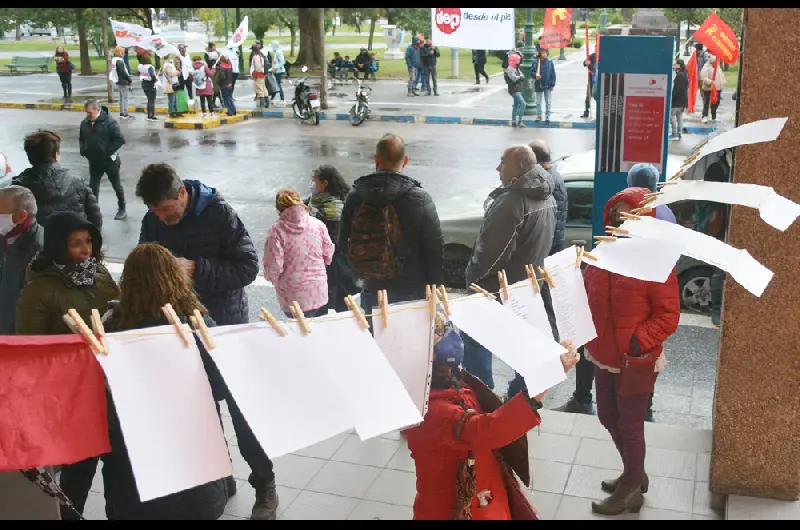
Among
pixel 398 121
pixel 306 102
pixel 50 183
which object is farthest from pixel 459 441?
pixel 398 121

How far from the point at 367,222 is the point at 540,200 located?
1.16m

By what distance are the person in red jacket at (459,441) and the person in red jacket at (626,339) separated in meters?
1.06

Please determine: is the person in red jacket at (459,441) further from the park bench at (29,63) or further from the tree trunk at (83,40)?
the park bench at (29,63)

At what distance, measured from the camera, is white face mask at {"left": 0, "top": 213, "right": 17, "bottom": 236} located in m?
5.39

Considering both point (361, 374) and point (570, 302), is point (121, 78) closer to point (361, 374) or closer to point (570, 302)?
point (570, 302)

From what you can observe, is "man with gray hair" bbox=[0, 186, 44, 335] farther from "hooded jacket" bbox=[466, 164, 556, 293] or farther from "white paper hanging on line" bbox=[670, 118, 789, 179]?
"white paper hanging on line" bbox=[670, 118, 789, 179]

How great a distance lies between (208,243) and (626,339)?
7.55 feet

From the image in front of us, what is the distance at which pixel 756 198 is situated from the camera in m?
3.61

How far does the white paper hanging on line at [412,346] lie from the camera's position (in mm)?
3303

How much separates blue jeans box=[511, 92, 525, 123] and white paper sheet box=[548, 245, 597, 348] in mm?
17784

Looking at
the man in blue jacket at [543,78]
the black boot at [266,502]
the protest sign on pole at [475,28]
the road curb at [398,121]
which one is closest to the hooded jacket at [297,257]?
the black boot at [266,502]

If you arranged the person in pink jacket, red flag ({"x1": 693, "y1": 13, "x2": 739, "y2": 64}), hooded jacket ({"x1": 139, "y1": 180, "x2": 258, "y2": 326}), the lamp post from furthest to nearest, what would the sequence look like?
the lamp post → red flag ({"x1": 693, "y1": 13, "x2": 739, "y2": 64}) → the person in pink jacket → hooded jacket ({"x1": 139, "y1": 180, "x2": 258, "y2": 326})

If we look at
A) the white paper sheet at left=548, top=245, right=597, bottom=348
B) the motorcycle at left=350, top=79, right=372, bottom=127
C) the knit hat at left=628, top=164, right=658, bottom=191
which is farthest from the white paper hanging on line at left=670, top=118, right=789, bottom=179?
the motorcycle at left=350, top=79, right=372, bottom=127

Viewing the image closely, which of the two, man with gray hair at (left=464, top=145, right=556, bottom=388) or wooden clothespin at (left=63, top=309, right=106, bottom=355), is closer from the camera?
wooden clothespin at (left=63, top=309, right=106, bottom=355)
